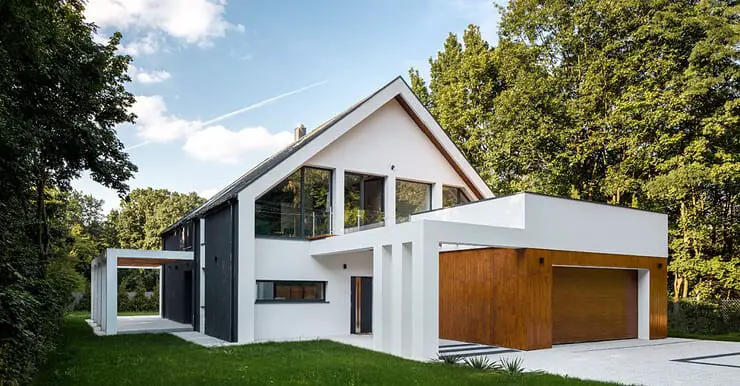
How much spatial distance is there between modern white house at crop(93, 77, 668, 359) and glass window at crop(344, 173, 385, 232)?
4 cm

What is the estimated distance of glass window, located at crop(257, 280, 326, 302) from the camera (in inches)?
597

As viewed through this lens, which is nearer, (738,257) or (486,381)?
(486,381)

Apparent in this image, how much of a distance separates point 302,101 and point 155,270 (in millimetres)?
18830

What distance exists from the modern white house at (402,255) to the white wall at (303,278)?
32 millimetres

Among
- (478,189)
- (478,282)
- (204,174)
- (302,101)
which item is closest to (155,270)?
(204,174)

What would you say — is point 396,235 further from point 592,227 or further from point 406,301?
point 592,227

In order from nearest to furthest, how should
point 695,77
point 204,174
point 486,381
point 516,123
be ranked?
point 486,381
point 695,77
point 516,123
point 204,174

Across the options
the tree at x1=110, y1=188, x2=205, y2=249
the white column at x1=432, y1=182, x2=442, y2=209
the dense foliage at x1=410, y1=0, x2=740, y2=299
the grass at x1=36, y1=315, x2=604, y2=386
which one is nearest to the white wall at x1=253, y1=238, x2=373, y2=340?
the grass at x1=36, y1=315, x2=604, y2=386

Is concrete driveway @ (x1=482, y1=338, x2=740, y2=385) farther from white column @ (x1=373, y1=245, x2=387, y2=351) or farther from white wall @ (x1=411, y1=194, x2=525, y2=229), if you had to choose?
white wall @ (x1=411, y1=194, x2=525, y2=229)

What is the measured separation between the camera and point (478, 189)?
1970 centimetres

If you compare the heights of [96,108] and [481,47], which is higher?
[481,47]

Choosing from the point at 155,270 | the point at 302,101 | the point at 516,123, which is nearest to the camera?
the point at 302,101

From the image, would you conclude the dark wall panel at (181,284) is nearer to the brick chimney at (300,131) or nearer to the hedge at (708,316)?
the brick chimney at (300,131)

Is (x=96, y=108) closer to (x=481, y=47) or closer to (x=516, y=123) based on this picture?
(x=516, y=123)
